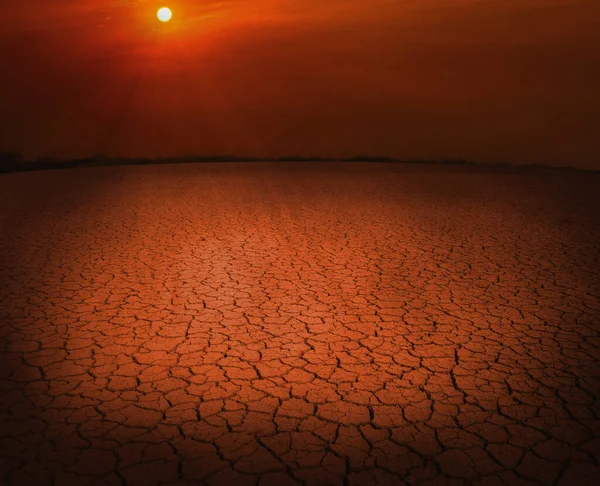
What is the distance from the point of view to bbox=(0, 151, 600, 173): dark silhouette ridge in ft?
38.7

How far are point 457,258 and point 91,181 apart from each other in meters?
7.13

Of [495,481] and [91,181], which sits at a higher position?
[91,181]

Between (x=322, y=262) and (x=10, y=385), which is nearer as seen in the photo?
(x=10, y=385)

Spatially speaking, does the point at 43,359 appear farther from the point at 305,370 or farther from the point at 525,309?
the point at 525,309

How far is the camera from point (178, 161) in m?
12.9

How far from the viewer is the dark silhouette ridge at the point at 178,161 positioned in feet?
38.7

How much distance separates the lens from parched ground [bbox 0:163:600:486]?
2.41 meters

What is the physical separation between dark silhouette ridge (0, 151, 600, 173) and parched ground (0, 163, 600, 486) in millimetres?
4918

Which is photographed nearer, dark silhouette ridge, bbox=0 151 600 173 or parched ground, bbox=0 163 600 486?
parched ground, bbox=0 163 600 486

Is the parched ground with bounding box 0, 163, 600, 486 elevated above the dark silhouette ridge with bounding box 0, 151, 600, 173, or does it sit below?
below

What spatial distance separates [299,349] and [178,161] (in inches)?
394

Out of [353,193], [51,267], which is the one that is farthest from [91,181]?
[51,267]

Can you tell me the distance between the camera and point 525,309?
418 centimetres

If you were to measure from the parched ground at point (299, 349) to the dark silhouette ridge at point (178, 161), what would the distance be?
194 inches
